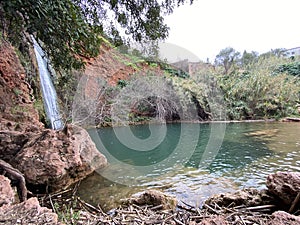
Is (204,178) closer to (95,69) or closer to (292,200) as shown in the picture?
(292,200)

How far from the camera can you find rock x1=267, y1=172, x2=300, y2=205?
2555 mm

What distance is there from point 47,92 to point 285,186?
26.8 feet

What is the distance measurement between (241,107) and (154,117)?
6.70 meters

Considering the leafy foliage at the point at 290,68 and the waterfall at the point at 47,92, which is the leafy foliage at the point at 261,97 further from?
the waterfall at the point at 47,92

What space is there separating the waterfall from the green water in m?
2.04

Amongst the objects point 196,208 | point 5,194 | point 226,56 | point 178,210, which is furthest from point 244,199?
point 226,56

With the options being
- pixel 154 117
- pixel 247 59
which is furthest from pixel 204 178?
pixel 247 59

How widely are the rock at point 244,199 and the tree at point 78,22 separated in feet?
9.78

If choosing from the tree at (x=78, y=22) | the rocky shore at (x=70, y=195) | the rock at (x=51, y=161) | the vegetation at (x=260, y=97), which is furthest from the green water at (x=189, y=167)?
the vegetation at (x=260, y=97)

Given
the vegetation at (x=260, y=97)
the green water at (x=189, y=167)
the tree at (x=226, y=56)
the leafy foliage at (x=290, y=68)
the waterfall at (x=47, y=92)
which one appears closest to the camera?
the green water at (x=189, y=167)

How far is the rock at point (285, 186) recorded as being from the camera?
2.55 meters

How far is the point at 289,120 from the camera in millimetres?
14016

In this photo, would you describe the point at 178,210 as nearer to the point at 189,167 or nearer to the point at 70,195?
the point at 70,195

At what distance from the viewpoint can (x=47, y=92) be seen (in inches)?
319
